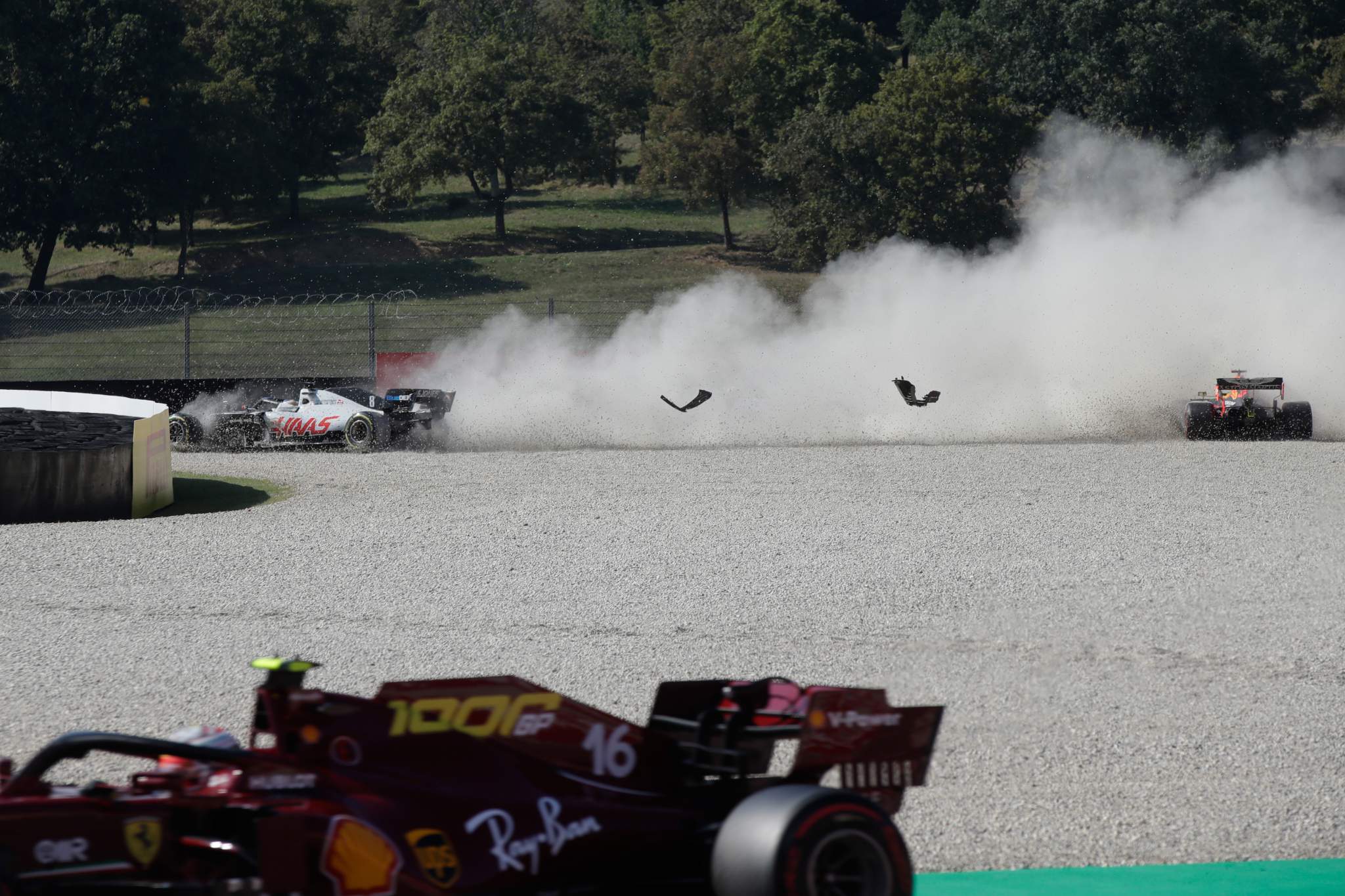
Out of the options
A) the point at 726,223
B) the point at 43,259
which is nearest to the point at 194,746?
the point at 43,259

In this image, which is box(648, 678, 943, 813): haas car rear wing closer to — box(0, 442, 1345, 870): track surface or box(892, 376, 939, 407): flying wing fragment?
box(0, 442, 1345, 870): track surface

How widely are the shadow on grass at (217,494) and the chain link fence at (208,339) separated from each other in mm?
7292

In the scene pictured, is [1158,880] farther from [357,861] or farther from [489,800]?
[357,861]

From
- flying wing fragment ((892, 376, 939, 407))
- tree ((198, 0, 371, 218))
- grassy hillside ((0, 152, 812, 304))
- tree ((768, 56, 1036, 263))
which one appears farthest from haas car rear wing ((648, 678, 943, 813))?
tree ((198, 0, 371, 218))

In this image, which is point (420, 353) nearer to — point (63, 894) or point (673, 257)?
point (63, 894)

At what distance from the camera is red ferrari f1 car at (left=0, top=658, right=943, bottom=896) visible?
3873 millimetres

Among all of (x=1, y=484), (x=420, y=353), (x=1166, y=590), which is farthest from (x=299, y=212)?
(x=1166, y=590)

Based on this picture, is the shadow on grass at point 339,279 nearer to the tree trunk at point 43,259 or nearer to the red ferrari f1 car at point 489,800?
the tree trunk at point 43,259

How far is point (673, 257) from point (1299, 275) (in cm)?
3755

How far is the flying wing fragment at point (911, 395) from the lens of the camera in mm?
23297

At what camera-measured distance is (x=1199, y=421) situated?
22.0 m

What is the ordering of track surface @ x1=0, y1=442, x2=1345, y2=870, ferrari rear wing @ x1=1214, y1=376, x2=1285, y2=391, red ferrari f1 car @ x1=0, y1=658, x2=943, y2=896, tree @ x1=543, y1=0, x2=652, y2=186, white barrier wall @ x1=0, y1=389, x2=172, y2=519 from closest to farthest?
red ferrari f1 car @ x1=0, y1=658, x2=943, y2=896 → track surface @ x1=0, y1=442, x2=1345, y2=870 → white barrier wall @ x1=0, y1=389, x2=172, y2=519 → ferrari rear wing @ x1=1214, y1=376, x2=1285, y2=391 → tree @ x1=543, y1=0, x2=652, y2=186

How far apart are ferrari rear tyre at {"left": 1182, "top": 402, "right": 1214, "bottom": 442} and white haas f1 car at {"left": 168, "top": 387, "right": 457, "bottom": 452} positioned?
12.4 metres

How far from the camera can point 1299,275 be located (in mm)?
26312
